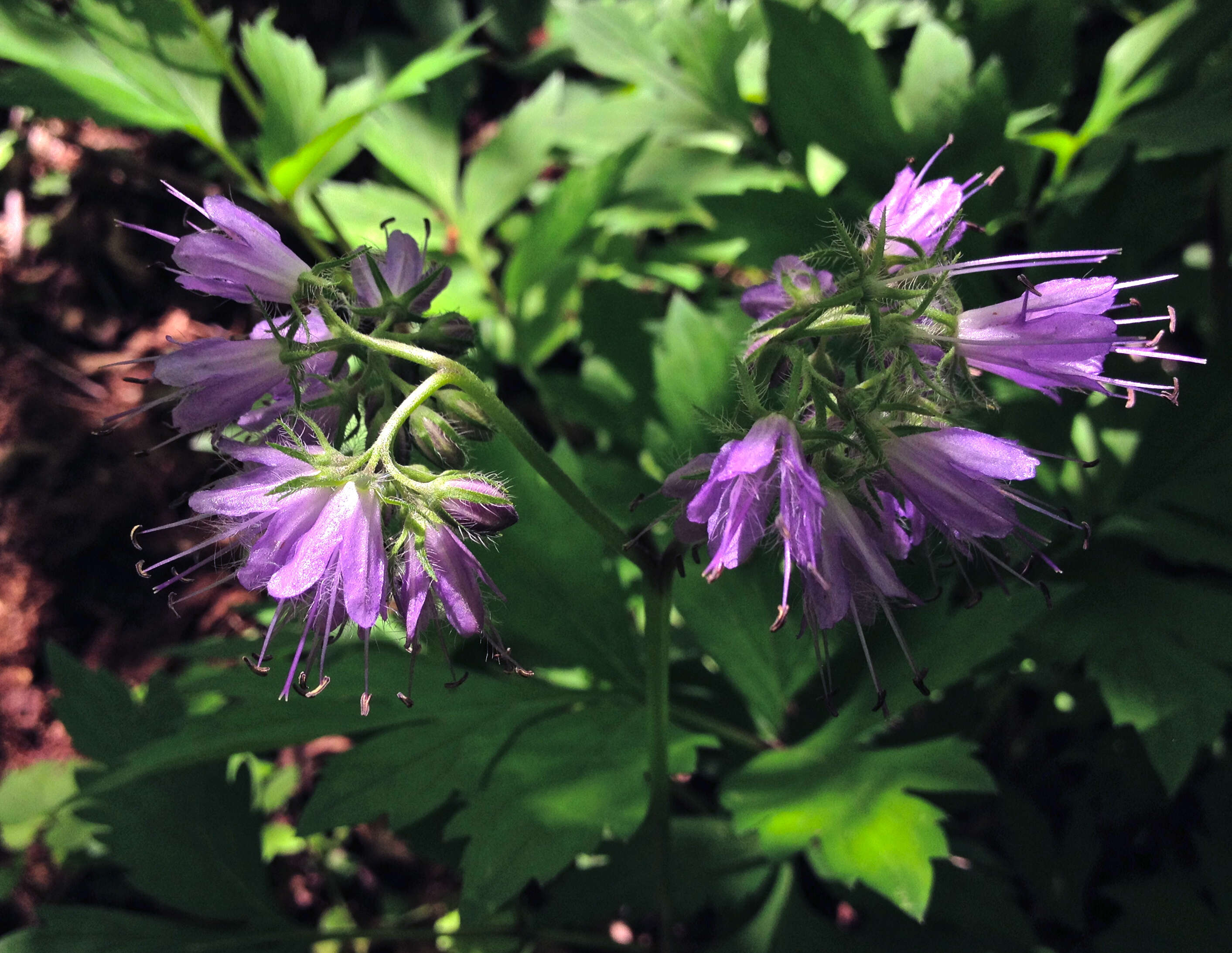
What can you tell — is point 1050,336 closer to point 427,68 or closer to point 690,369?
point 690,369

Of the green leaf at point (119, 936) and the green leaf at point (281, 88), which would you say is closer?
the green leaf at point (119, 936)

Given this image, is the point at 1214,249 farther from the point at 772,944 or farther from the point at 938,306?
the point at 772,944

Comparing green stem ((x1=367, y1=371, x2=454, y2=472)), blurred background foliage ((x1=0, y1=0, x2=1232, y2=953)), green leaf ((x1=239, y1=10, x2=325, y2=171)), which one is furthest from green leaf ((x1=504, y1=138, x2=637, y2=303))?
green stem ((x1=367, y1=371, x2=454, y2=472))

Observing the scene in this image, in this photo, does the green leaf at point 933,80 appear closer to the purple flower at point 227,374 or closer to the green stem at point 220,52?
the purple flower at point 227,374

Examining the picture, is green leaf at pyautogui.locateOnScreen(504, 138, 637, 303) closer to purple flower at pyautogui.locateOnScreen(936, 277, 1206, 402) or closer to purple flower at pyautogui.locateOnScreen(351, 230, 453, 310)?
purple flower at pyautogui.locateOnScreen(351, 230, 453, 310)

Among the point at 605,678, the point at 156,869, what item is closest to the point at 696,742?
the point at 605,678

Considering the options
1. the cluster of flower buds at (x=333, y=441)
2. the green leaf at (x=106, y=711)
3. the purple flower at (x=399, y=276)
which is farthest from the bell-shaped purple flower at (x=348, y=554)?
the green leaf at (x=106, y=711)

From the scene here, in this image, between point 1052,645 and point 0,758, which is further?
point 0,758
